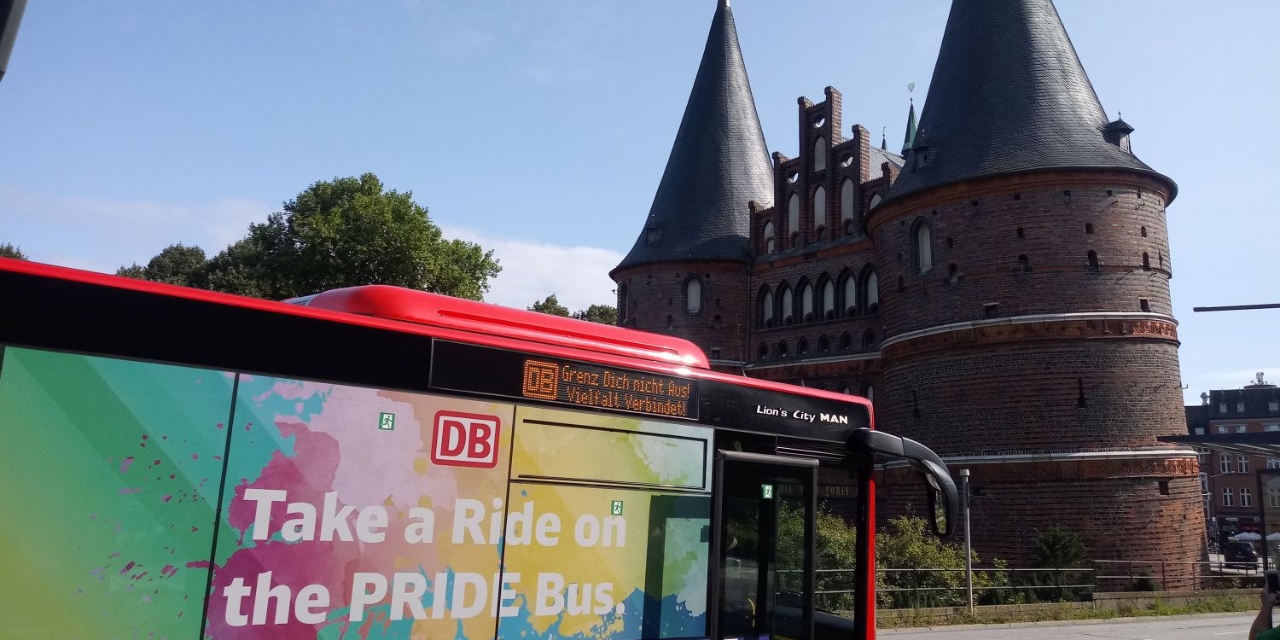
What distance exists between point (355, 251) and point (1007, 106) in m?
22.2

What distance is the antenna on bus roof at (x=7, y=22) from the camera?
2.17 m

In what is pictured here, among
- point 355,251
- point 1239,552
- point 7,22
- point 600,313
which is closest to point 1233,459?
point 1239,552

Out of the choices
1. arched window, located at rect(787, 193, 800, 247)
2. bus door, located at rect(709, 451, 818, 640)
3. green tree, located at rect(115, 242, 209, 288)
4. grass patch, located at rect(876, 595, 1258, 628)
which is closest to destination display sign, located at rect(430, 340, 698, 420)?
bus door, located at rect(709, 451, 818, 640)

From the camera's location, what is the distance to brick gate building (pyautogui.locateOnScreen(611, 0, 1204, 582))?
80.1ft

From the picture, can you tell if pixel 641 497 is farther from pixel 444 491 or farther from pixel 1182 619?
pixel 1182 619

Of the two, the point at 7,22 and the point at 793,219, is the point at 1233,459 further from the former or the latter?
the point at 7,22

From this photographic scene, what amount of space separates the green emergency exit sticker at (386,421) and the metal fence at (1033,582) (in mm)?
→ 7603

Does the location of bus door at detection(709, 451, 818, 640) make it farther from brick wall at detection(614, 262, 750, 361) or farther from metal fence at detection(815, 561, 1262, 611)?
brick wall at detection(614, 262, 750, 361)

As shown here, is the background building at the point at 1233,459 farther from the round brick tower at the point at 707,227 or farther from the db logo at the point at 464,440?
the db logo at the point at 464,440

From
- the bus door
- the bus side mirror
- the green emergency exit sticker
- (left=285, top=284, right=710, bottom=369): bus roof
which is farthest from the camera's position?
the bus side mirror

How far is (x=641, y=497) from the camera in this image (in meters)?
5.26

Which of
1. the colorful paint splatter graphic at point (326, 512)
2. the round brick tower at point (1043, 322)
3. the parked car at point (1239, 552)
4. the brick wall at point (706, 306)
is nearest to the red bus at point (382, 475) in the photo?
the colorful paint splatter graphic at point (326, 512)

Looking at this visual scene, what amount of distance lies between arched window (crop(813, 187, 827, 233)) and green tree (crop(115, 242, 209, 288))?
88.8 ft

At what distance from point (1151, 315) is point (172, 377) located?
26748 mm
